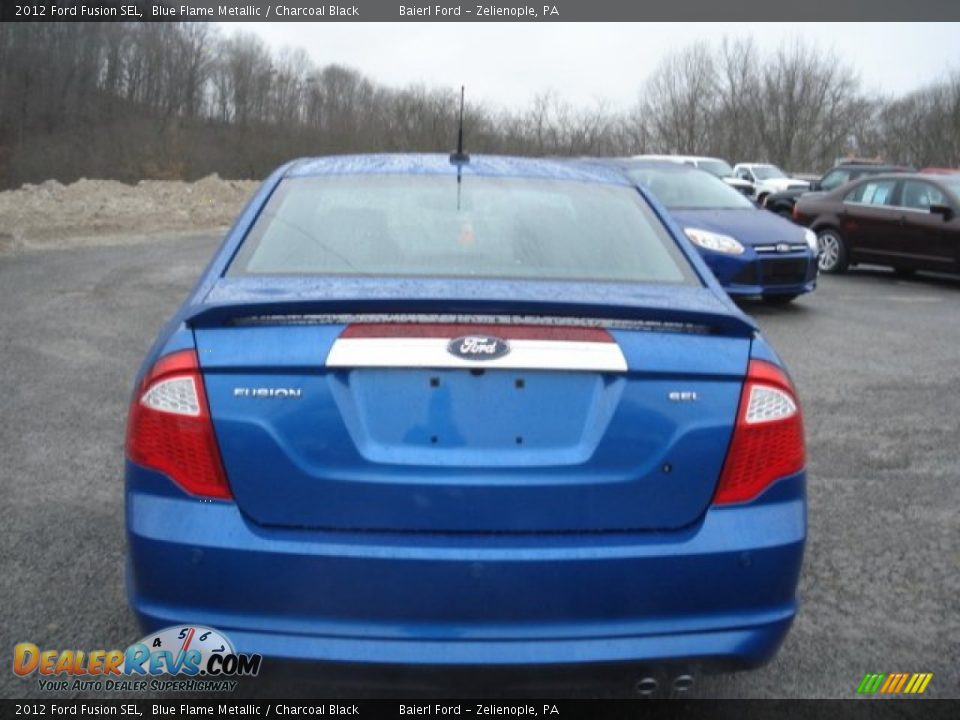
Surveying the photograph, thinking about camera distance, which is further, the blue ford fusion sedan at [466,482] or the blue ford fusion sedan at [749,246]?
the blue ford fusion sedan at [749,246]

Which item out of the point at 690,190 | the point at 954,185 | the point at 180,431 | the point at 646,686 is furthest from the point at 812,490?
the point at 954,185

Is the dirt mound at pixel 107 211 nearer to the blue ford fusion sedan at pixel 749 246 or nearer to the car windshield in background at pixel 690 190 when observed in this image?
the car windshield in background at pixel 690 190

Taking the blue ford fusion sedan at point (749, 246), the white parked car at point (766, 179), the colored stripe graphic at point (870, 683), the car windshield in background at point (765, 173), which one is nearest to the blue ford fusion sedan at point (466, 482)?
the colored stripe graphic at point (870, 683)

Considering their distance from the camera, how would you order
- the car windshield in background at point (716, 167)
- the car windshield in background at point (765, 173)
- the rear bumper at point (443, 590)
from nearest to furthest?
the rear bumper at point (443, 590)
the car windshield in background at point (716, 167)
the car windshield in background at point (765, 173)

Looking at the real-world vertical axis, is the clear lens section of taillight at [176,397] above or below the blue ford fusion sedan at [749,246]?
above

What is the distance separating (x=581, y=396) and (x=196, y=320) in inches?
38.5

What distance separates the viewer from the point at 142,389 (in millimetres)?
2641

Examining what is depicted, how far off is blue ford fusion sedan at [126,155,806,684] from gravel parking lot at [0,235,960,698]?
34 cm

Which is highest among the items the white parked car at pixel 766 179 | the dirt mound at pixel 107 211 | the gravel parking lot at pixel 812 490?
the white parked car at pixel 766 179

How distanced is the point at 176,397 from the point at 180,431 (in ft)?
0.28

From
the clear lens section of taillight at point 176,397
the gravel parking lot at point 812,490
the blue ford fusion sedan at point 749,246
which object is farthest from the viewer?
the blue ford fusion sedan at point 749,246

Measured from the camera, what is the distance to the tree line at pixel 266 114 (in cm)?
5806

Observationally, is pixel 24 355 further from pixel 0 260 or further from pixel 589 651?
pixel 0 260

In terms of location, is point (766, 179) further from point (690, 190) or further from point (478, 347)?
point (478, 347)
